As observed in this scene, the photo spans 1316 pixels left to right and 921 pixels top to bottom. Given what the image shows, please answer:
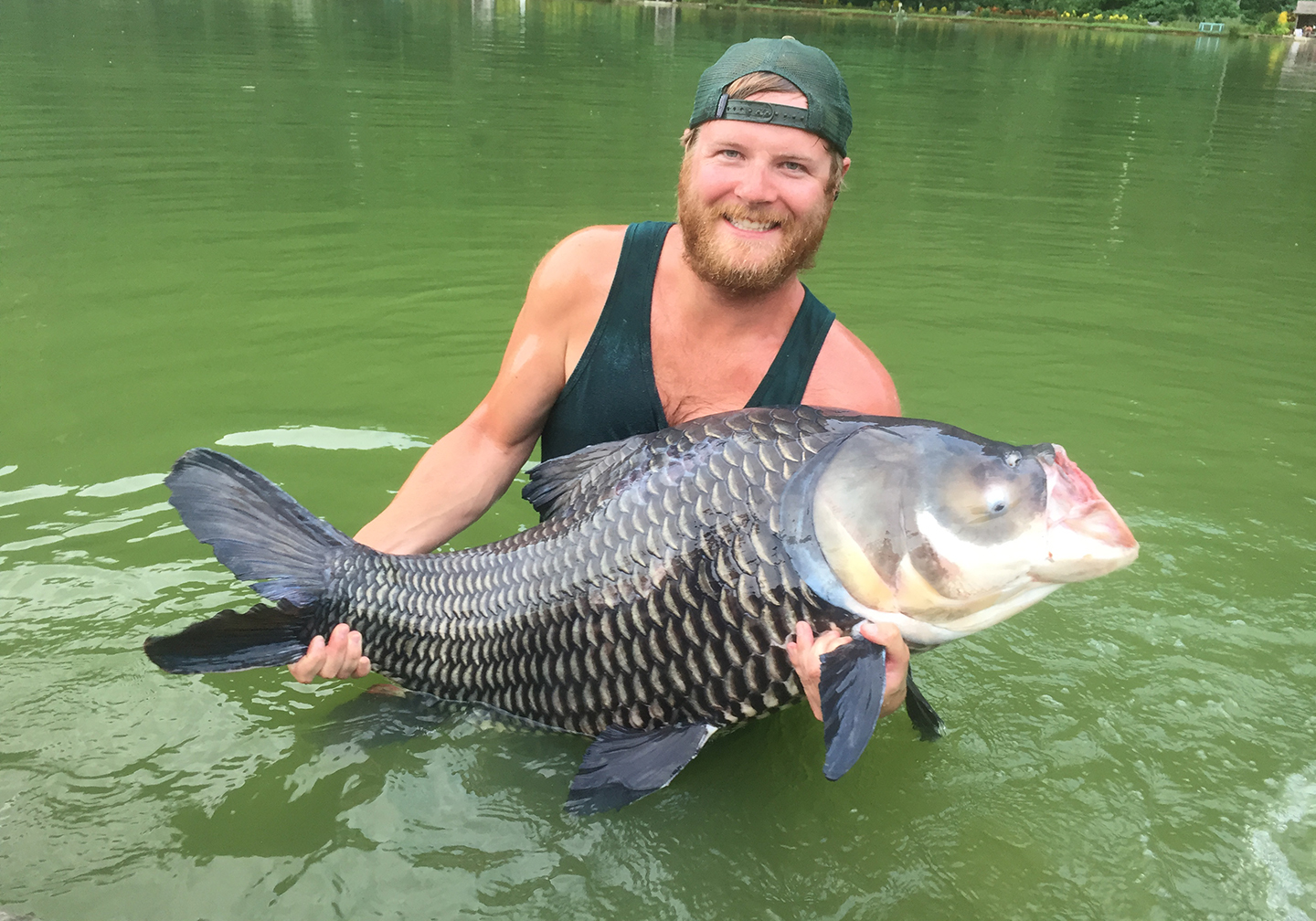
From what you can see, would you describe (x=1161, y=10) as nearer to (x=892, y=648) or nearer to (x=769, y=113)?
(x=769, y=113)

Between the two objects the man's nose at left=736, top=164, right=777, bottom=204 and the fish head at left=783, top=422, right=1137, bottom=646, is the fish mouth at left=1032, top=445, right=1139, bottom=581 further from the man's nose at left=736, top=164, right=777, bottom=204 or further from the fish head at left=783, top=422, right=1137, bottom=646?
the man's nose at left=736, top=164, right=777, bottom=204

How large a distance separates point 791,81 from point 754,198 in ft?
1.17

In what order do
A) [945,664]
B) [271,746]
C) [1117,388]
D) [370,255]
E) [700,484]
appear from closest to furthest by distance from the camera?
1. [700,484]
2. [271,746]
3. [945,664]
4. [1117,388]
5. [370,255]

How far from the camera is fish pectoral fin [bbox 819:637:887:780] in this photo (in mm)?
1899

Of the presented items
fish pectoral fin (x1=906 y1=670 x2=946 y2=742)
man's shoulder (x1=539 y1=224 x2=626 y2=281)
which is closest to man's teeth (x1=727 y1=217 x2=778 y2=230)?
man's shoulder (x1=539 y1=224 x2=626 y2=281)

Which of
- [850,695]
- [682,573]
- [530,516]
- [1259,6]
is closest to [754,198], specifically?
[682,573]

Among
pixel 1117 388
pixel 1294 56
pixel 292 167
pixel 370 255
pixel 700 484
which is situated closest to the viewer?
pixel 700 484

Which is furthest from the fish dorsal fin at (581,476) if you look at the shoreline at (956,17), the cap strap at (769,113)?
the shoreline at (956,17)

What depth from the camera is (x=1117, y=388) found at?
5473 millimetres

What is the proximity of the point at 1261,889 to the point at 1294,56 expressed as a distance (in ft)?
139

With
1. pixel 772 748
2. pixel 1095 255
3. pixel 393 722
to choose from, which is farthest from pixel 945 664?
pixel 1095 255

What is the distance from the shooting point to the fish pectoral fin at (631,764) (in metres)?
2.20

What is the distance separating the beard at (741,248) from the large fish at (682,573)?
0.77 metres

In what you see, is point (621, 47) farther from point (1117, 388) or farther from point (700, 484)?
point (700, 484)
